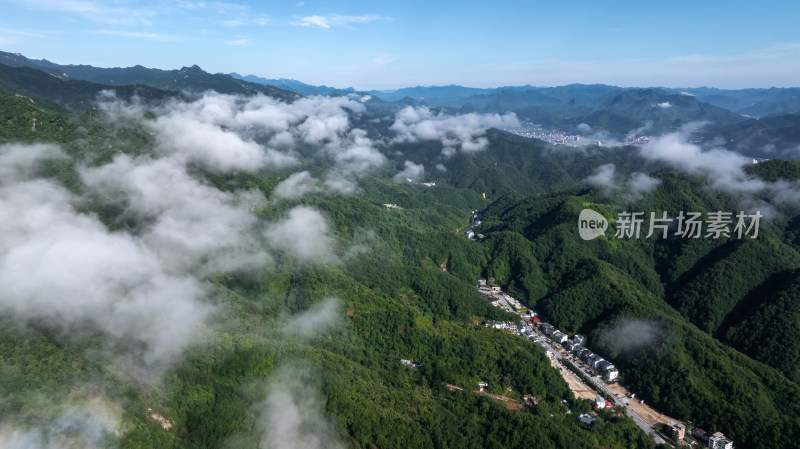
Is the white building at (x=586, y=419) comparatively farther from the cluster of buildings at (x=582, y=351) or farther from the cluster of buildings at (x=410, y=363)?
the cluster of buildings at (x=410, y=363)

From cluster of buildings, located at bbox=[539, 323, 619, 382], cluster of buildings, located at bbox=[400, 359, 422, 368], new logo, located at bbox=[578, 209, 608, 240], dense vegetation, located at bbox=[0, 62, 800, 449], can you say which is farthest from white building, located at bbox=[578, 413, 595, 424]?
new logo, located at bbox=[578, 209, 608, 240]

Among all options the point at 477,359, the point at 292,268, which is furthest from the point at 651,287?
the point at 292,268

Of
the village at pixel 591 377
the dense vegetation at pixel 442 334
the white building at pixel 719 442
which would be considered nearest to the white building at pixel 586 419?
the village at pixel 591 377

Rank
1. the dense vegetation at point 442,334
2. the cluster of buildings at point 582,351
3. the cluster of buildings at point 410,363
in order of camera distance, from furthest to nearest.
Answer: the cluster of buildings at point 582,351, the cluster of buildings at point 410,363, the dense vegetation at point 442,334

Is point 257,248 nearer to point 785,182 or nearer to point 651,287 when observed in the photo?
point 651,287

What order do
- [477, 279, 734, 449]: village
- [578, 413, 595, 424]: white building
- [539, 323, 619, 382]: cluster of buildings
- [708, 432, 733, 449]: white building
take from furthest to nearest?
1. [539, 323, 619, 382]: cluster of buildings
2. [477, 279, 734, 449]: village
3. [578, 413, 595, 424]: white building
4. [708, 432, 733, 449]: white building

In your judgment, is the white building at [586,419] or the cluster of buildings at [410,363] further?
the cluster of buildings at [410,363]

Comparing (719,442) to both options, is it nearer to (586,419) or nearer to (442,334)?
(586,419)

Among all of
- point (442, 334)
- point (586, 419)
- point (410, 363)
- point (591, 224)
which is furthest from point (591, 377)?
point (591, 224)

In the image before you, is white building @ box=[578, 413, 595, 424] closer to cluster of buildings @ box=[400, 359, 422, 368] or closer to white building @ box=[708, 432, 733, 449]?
white building @ box=[708, 432, 733, 449]

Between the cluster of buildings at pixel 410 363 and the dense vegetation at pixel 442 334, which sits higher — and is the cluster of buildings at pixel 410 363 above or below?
below
